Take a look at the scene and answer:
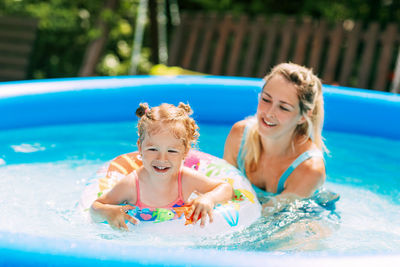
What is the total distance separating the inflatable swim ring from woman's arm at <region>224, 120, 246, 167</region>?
0.17 m

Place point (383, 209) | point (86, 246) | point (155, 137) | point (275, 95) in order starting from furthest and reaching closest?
point (383, 209), point (275, 95), point (155, 137), point (86, 246)

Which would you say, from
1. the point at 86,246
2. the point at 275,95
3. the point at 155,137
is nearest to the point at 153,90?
the point at 275,95

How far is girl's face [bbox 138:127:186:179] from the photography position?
2.35m

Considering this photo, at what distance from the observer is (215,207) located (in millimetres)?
2621

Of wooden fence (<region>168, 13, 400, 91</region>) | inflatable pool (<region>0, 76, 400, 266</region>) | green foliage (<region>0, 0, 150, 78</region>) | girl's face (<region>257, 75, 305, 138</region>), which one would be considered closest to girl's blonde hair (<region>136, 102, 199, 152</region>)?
girl's face (<region>257, 75, 305, 138</region>)

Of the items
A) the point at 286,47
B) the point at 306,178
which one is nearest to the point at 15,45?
the point at 286,47

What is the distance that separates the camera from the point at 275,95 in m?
2.88

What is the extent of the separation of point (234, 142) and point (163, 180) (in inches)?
32.0

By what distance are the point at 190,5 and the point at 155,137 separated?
6.01m

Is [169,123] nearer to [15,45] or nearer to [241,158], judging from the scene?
[241,158]

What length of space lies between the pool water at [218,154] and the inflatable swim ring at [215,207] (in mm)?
44

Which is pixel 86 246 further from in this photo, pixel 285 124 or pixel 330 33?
pixel 330 33

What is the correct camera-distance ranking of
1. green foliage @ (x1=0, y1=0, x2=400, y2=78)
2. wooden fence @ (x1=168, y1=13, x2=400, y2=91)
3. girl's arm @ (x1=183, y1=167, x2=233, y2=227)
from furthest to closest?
green foliage @ (x1=0, y1=0, x2=400, y2=78)
wooden fence @ (x1=168, y1=13, x2=400, y2=91)
girl's arm @ (x1=183, y1=167, x2=233, y2=227)

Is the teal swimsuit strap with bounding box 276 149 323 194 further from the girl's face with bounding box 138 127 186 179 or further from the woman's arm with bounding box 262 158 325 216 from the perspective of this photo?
the girl's face with bounding box 138 127 186 179
